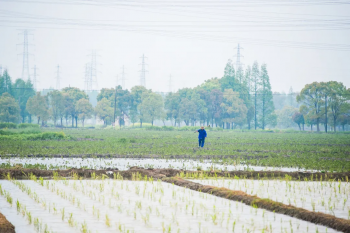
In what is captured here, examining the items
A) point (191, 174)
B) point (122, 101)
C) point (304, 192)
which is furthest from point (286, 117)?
point (304, 192)

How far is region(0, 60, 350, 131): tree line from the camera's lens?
378 ft

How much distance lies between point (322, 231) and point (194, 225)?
281 centimetres

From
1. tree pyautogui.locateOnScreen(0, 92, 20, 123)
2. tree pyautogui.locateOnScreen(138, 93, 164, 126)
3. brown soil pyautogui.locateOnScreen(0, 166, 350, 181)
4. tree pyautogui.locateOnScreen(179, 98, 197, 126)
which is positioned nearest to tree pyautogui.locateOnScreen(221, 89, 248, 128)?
tree pyautogui.locateOnScreen(179, 98, 197, 126)

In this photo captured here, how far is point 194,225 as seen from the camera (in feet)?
34.3

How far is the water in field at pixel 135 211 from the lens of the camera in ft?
33.5

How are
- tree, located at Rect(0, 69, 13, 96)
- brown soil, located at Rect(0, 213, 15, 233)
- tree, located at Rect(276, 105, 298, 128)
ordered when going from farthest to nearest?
tree, located at Rect(276, 105, 298, 128), tree, located at Rect(0, 69, 13, 96), brown soil, located at Rect(0, 213, 15, 233)

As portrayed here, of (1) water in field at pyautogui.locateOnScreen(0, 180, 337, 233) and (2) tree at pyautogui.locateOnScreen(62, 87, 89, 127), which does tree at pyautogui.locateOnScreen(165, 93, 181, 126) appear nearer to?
(2) tree at pyautogui.locateOnScreen(62, 87, 89, 127)

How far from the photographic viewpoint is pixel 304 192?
15383 millimetres

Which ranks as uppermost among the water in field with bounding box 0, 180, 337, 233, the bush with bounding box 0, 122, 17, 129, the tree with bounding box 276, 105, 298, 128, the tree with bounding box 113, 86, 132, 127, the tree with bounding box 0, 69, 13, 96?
the tree with bounding box 0, 69, 13, 96

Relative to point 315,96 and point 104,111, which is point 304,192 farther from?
point 104,111

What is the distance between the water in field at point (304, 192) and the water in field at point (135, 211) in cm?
149

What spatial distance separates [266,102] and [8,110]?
6992cm

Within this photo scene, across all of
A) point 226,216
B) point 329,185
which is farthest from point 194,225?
point 329,185

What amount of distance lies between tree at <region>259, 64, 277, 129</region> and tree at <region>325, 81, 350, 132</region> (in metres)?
17.9
